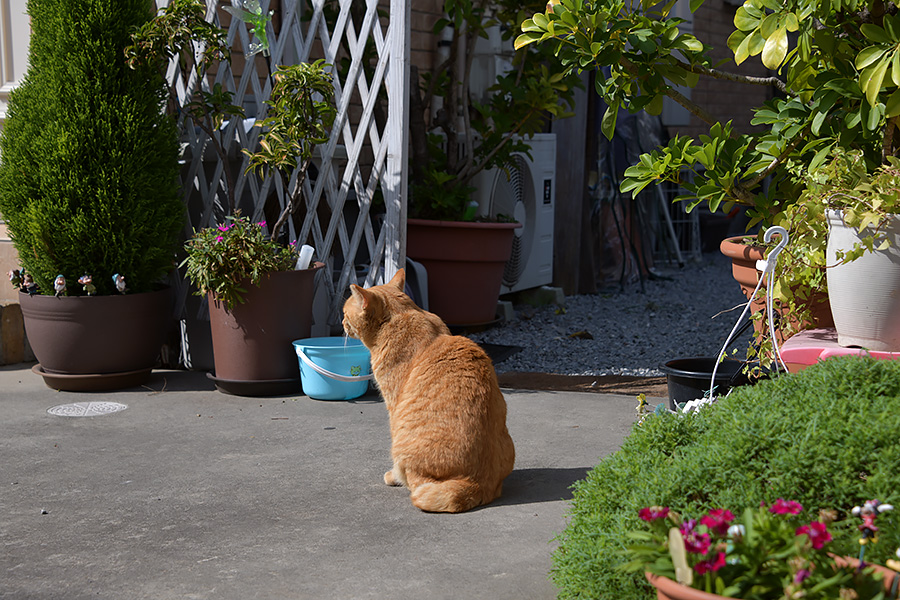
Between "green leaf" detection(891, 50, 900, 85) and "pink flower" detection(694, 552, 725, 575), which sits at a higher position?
"green leaf" detection(891, 50, 900, 85)

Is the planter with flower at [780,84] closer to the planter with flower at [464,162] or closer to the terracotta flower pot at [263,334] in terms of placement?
the terracotta flower pot at [263,334]

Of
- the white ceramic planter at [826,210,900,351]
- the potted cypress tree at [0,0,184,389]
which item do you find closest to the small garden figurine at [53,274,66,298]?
the potted cypress tree at [0,0,184,389]

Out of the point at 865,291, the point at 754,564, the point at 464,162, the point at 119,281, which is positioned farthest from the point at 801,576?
the point at 464,162

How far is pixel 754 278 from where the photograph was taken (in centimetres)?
374

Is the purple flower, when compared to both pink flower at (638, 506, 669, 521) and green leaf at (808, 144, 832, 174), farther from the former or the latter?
green leaf at (808, 144, 832, 174)

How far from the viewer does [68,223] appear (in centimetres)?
462

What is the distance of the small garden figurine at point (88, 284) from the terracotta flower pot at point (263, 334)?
620mm

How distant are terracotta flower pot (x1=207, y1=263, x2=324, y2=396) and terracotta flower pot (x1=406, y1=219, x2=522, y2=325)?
5.83 ft

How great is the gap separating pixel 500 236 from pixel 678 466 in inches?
177

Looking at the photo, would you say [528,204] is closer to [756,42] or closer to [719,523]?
[756,42]

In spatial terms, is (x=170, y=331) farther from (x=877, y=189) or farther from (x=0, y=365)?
(x=877, y=189)

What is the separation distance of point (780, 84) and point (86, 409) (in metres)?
3.58

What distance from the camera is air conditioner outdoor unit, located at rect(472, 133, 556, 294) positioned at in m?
7.11

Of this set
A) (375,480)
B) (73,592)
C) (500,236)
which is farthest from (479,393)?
(500,236)
